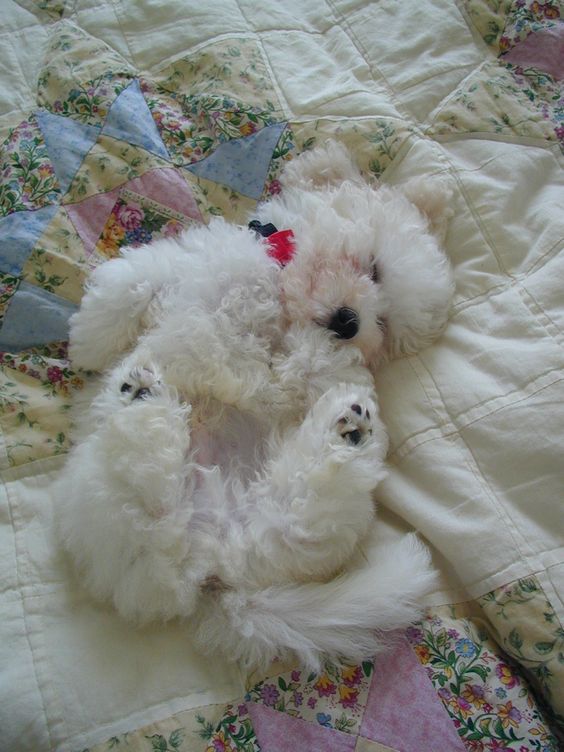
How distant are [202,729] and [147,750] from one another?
0.09 metres

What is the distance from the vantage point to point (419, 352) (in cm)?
138

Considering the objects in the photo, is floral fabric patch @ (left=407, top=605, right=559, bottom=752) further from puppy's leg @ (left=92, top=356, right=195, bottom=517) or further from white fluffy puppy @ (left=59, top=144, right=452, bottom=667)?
puppy's leg @ (left=92, top=356, right=195, bottom=517)

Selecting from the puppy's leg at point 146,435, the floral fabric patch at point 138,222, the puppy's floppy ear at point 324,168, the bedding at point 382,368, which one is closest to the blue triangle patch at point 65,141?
the bedding at point 382,368

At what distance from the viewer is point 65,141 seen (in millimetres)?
1599

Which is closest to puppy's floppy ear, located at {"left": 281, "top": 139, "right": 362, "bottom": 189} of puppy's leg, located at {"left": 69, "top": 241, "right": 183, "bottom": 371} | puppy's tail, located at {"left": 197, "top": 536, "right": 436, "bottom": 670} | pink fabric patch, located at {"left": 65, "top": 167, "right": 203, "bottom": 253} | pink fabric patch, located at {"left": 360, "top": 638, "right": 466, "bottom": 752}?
pink fabric patch, located at {"left": 65, "top": 167, "right": 203, "bottom": 253}

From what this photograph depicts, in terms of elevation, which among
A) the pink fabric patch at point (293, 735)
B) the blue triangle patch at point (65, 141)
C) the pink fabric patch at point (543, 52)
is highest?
the pink fabric patch at point (543, 52)

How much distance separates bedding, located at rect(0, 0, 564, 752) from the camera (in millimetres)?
1034

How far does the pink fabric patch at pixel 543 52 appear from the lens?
1619 mm

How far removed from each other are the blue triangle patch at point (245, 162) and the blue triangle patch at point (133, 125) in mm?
110

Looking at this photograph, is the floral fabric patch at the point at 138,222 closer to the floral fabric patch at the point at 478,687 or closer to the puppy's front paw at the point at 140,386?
the puppy's front paw at the point at 140,386

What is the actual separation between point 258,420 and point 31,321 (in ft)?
1.90

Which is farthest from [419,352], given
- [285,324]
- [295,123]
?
[295,123]

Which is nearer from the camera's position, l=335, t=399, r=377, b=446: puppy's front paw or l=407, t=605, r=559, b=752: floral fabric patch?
l=407, t=605, r=559, b=752: floral fabric patch

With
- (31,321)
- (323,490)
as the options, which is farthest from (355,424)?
(31,321)
